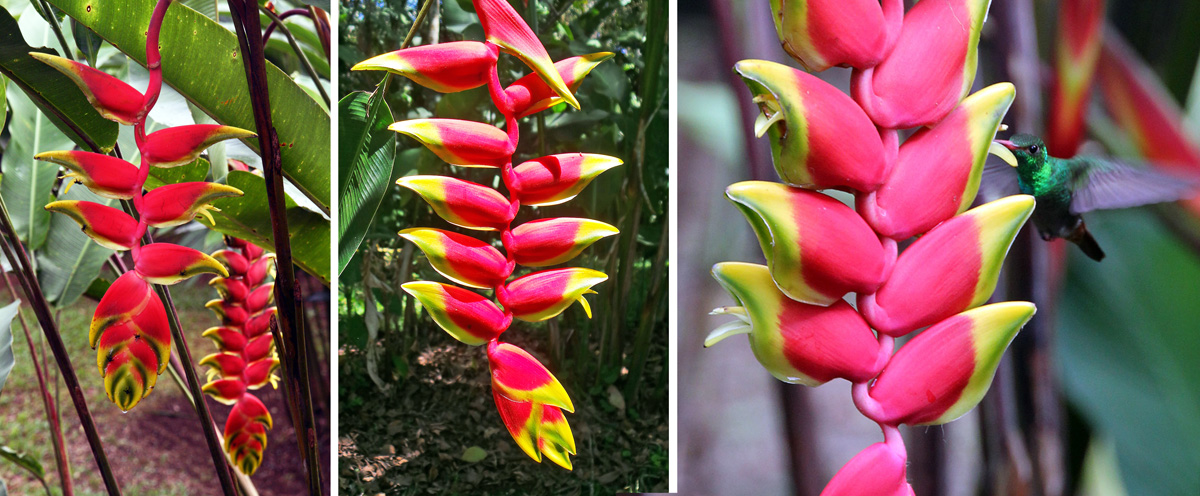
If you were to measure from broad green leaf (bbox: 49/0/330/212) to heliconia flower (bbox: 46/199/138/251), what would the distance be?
0.35 feet

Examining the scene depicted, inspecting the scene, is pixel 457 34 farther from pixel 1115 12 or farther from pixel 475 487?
pixel 1115 12

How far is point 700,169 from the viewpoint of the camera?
1.38ft

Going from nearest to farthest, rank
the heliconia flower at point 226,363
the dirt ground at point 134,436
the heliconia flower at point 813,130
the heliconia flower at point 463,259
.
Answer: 1. the heliconia flower at point 813,130
2. the heliconia flower at point 463,259
3. the heliconia flower at point 226,363
4. the dirt ground at point 134,436

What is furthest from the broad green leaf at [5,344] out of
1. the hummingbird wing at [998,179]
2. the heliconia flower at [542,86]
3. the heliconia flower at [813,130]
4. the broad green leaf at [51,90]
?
the hummingbird wing at [998,179]

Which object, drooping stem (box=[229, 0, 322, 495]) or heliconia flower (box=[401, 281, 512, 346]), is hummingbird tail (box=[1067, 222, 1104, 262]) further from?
drooping stem (box=[229, 0, 322, 495])

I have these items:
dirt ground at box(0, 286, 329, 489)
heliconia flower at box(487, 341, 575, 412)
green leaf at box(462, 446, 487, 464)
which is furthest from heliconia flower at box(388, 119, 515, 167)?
dirt ground at box(0, 286, 329, 489)

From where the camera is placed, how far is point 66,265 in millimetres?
494

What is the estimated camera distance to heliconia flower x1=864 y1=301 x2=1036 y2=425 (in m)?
0.24

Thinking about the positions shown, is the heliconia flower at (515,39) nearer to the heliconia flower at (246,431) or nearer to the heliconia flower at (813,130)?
the heliconia flower at (813,130)

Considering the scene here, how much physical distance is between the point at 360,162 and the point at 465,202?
106 millimetres

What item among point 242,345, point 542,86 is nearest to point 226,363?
point 242,345

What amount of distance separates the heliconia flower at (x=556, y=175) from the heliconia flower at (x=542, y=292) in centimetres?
4

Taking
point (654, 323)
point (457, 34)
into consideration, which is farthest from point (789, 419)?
point (457, 34)

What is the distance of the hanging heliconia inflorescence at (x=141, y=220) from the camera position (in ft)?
0.88
